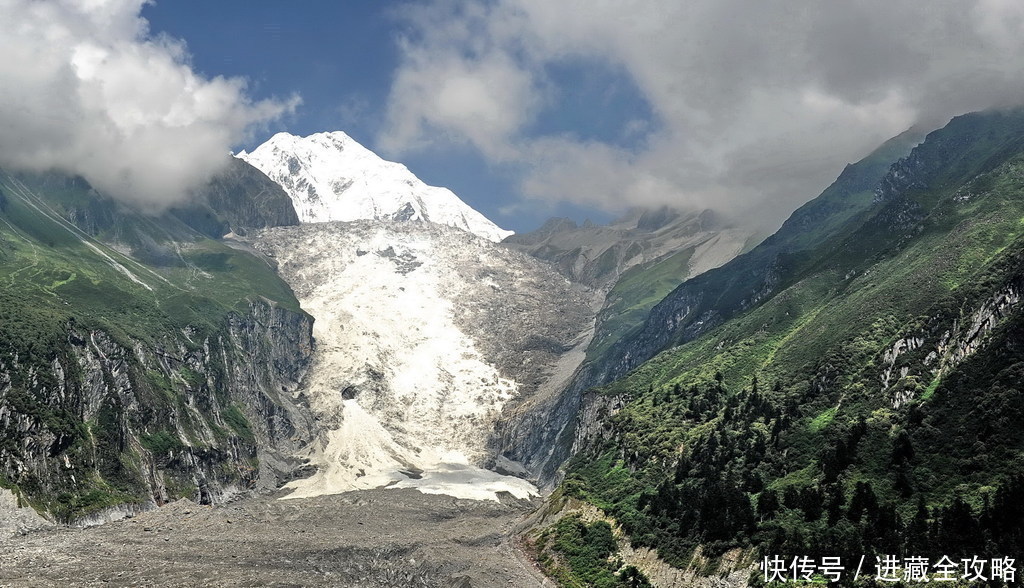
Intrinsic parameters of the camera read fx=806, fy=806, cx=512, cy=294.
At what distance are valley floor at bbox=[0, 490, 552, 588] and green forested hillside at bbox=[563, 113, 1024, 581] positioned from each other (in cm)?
2391

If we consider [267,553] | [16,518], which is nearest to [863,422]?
[267,553]

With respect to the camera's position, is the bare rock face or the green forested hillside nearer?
the green forested hillside

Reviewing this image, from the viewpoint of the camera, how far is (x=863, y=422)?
359ft

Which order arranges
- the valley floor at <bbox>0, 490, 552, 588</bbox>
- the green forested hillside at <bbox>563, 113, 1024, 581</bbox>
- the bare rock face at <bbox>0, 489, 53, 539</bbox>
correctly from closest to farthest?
the green forested hillside at <bbox>563, 113, 1024, 581</bbox>, the valley floor at <bbox>0, 490, 552, 588</bbox>, the bare rock face at <bbox>0, 489, 53, 539</bbox>

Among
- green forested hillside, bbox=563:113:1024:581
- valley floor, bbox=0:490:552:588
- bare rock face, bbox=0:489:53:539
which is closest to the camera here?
green forested hillside, bbox=563:113:1024:581

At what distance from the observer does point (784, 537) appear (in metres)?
92.8

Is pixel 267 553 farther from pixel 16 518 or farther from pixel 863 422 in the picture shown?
pixel 863 422

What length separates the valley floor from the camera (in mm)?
114375

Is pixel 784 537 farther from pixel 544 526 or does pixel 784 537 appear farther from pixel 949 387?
pixel 544 526

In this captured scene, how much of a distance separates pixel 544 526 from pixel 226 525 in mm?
67169

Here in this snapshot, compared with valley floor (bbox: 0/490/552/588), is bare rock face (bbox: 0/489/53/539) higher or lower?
higher

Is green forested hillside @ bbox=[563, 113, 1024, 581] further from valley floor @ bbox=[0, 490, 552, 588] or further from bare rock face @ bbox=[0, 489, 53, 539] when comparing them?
bare rock face @ bbox=[0, 489, 53, 539]

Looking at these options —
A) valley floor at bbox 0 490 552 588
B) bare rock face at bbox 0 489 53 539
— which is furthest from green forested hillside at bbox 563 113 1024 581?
bare rock face at bbox 0 489 53 539

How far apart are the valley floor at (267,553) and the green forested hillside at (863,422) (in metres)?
23.9
